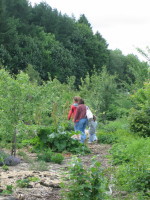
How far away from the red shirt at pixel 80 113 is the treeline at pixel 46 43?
87.4 feet

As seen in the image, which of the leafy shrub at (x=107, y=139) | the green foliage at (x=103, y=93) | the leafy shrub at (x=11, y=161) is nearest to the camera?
the leafy shrub at (x=11, y=161)

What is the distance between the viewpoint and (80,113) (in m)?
12.8

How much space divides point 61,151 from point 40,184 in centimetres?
440

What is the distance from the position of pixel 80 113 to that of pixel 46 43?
129ft

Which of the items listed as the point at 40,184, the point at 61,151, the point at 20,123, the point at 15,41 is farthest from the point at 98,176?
the point at 15,41

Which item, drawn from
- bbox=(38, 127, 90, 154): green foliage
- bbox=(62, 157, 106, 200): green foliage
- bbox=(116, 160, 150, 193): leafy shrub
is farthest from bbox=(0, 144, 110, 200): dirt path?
bbox=(38, 127, 90, 154): green foliage

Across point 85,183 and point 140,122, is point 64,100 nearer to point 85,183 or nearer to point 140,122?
point 140,122

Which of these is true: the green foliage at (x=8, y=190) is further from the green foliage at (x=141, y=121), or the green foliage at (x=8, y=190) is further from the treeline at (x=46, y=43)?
the treeline at (x=46, y=43)

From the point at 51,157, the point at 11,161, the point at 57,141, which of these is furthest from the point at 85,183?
the point at 57,141

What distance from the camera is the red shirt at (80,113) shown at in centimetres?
1274

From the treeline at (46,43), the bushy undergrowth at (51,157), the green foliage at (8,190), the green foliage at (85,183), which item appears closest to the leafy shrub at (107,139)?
the bushy undergrowth at (51,157)

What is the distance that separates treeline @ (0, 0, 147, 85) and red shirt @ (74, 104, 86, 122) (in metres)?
26.6

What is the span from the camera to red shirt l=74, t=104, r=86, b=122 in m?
12.7

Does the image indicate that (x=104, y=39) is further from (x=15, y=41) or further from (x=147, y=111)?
(x=147, y=111)
